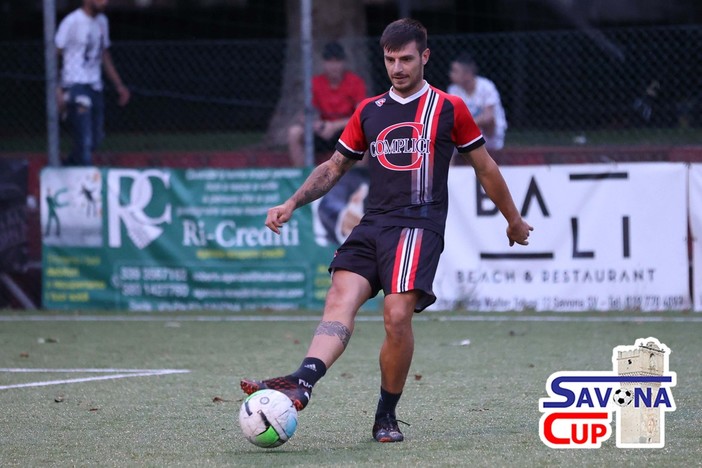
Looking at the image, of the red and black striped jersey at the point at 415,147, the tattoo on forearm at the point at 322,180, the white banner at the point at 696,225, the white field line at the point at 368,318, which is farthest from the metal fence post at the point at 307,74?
the red and black striped jersey at the point at 415,147

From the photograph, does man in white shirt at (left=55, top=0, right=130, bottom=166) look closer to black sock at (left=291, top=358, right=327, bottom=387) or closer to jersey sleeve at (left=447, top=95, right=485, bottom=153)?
jersey sleeve at (left=447, top=95, right=485, bottom=153)

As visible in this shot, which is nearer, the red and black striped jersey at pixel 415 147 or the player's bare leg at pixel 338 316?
the player's bare leg at pixel 338 316

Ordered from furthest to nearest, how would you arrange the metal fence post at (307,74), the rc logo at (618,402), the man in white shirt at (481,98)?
the man in white shirt at (481,98)
the metal fence post at (307,74)
the rc logo at (618,402)

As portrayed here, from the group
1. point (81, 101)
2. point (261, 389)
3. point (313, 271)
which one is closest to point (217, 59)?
point (81, 101)

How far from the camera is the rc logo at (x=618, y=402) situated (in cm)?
486

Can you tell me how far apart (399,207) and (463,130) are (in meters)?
0.45

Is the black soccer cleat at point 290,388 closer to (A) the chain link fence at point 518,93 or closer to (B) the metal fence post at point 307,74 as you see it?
(B) the metal fence post at point 307,74

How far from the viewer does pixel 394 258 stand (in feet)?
17.9

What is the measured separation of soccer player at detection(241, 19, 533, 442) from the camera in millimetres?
5418

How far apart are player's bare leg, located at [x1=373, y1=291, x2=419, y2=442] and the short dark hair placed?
1088 mm

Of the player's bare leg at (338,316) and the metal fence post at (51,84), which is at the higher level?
the metal fence post at (51,84)

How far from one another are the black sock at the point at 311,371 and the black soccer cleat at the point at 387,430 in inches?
17.2

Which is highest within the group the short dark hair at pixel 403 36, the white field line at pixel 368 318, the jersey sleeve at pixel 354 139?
the short dark hair at pixel 403 36

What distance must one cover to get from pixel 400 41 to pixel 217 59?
7.87m
